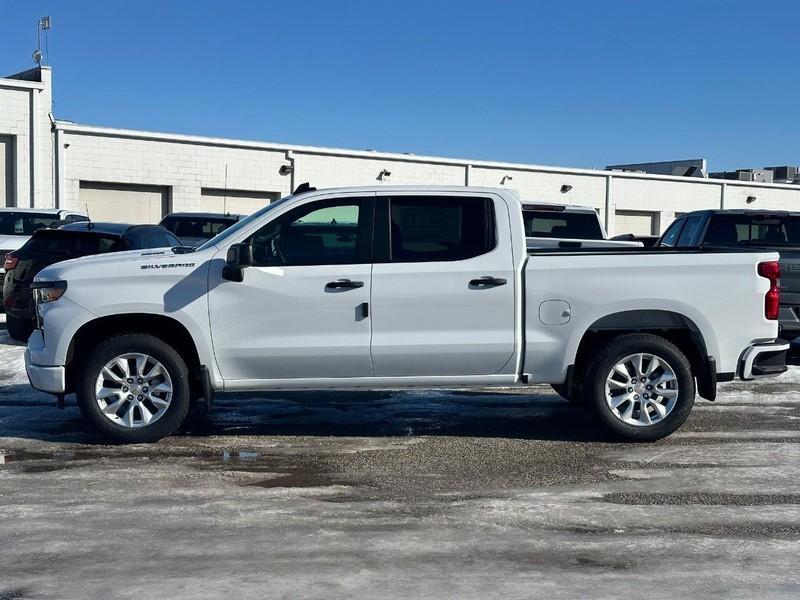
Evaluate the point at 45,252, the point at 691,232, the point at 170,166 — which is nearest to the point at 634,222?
the point at 170,166

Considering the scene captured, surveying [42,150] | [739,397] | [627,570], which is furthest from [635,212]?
[627,570]

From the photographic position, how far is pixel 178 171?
3391cm

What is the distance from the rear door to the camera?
7.93 meters

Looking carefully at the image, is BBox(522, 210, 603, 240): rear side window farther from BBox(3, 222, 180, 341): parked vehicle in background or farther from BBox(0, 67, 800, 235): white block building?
BBox(0, 67, 800, 235): white block building

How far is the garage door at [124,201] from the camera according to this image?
32.3 meters

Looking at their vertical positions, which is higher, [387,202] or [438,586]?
[387,202]

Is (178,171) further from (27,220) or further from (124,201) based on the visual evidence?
(27,220)

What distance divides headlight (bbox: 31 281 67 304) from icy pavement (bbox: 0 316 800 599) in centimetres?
115

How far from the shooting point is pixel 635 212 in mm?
46344

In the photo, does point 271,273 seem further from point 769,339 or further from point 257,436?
point 769,339

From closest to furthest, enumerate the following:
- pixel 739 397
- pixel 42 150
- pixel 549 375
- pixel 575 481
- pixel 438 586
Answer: pixel 438 586, pixel 575 481, pixel 549 375, pixel 739 397, pixel 42 150

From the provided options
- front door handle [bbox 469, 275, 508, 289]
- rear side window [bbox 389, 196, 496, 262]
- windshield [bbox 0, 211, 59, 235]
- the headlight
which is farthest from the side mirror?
windshield [bbox 0, 211, 59, 235]

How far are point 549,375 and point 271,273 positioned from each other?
91.9 inches

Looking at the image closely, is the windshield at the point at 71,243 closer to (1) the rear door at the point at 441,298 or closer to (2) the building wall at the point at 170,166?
(1) the rear door at the point at 441,298
